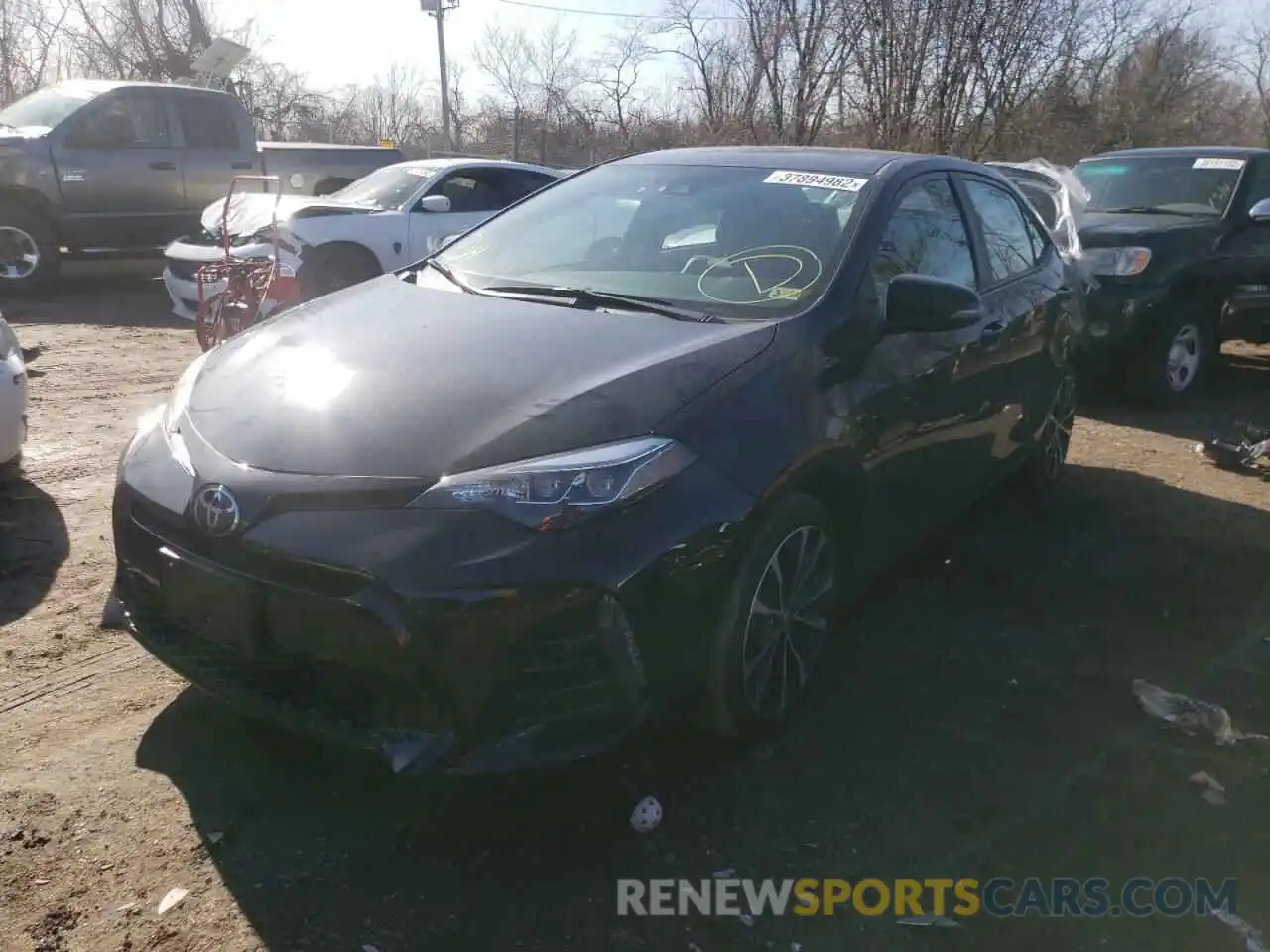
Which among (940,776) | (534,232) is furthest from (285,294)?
(940,776)

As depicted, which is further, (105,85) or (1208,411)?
(105,85)

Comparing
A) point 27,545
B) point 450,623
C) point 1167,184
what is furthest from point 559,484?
point 1167,184

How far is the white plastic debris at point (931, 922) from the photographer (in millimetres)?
2533

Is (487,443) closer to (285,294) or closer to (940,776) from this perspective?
(940,776)

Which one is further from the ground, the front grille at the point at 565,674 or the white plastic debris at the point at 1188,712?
the front grille at the point at 565,674

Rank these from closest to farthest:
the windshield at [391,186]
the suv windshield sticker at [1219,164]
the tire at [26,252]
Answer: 1. the suv windshield sticker at [1219,164]
2. the windshield at [391,186]
3. the tire at [26,252]

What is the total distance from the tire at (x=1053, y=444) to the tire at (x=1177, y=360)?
2.22 m

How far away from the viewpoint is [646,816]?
9.09 feet

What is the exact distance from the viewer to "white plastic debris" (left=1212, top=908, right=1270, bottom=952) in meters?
2.49

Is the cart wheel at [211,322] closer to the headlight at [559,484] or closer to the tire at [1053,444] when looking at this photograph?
the tire at [1053,444]

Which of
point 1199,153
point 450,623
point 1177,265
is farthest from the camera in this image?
point 1199,153

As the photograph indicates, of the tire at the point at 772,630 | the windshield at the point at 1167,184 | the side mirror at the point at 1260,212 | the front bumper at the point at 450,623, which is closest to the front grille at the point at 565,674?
the front bumper at the point at 450,623

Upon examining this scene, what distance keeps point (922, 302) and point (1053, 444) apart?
2.40 m

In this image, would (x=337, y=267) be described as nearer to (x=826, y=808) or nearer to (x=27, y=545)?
(x=27, y=545)
